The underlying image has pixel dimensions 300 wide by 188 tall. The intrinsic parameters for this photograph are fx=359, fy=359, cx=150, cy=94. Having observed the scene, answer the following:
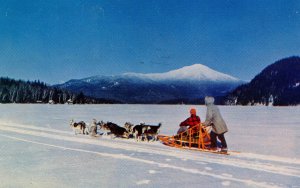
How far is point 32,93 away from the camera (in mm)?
106062

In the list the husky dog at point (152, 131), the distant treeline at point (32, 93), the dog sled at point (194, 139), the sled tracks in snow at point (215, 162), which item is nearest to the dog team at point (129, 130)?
the husky dog at point (152, 131)

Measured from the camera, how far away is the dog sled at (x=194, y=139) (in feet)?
33.0

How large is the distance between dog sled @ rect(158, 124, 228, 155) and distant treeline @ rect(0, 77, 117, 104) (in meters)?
91.0

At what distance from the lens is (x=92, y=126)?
14.3 metres

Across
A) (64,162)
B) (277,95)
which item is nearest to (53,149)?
(64,162)

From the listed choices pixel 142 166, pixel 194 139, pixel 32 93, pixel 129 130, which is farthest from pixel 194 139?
pixel 32 93

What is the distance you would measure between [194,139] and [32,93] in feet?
335

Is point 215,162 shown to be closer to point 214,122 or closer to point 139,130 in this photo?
point 214,122

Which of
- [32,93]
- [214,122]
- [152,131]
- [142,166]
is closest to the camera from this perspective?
[142,166]

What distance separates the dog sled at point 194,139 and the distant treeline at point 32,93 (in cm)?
9099

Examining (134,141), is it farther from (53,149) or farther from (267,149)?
(267,149)

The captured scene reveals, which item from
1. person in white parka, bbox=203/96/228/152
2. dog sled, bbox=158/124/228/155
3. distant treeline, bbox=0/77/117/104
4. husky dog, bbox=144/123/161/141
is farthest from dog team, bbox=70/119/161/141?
distant treeline, bbox=0/77/117/104

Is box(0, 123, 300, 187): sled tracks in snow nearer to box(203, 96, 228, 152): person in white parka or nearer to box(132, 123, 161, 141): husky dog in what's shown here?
box(203, 96, 228, 152): person in white parka

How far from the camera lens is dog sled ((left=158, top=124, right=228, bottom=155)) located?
396 inches
